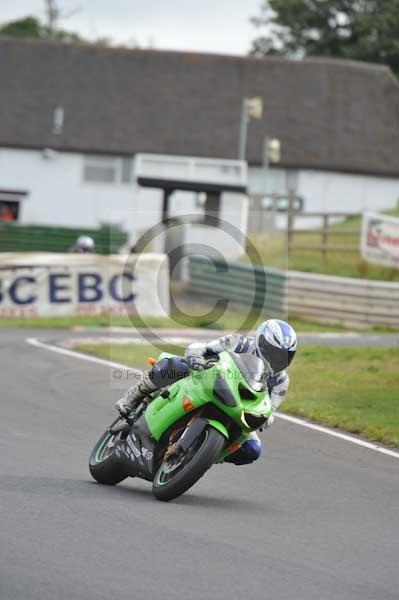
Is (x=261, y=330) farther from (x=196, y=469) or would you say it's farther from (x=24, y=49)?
(x=24, y=49)

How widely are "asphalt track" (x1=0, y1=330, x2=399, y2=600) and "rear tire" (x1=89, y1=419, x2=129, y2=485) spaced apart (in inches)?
3.7

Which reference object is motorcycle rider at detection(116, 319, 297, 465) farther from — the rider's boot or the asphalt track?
the asphalt track

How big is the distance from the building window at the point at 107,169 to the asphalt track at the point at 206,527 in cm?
4100

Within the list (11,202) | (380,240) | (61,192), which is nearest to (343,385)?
(380,240)

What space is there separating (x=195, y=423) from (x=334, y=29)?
58078 millimetres

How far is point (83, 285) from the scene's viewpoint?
82.3 feet

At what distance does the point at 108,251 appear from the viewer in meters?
44.5

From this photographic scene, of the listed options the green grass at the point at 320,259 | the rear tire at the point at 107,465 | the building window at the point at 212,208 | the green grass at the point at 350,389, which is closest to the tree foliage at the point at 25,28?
the building window at the point at 212,208

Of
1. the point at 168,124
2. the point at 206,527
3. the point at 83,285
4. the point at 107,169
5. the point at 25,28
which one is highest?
the point at 25,28

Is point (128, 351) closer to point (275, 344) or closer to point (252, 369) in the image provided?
point (275, 344)

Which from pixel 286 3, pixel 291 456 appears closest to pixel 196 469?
pixel 291 456

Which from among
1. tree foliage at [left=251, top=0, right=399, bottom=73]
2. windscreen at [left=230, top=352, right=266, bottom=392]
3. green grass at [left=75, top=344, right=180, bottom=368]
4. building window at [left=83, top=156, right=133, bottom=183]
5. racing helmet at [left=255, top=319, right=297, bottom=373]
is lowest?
green grass at [left=75, top=344, right=180, bottom=368]

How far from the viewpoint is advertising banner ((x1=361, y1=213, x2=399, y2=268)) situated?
27031 mm

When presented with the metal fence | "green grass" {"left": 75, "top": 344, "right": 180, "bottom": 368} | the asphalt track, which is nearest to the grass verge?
the metal fence
